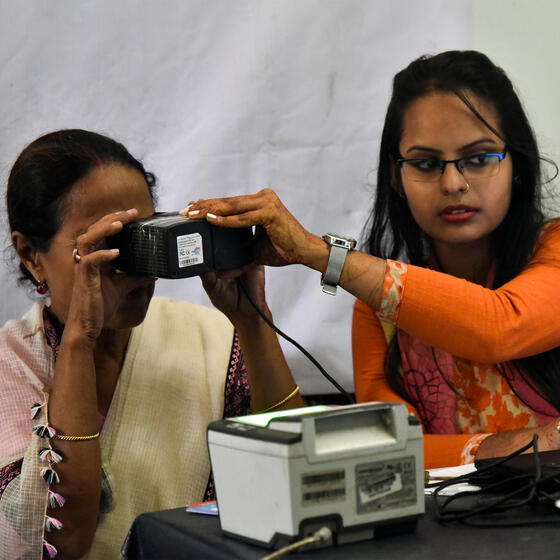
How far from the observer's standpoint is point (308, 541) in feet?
2.28

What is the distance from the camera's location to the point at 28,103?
69.1 inches

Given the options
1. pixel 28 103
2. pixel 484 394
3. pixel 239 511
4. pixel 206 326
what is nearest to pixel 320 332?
pixel 206 326

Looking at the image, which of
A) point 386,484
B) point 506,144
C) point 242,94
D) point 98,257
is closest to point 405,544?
point 386,484

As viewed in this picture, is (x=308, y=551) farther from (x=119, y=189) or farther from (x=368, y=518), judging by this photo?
(x=119, y=189)

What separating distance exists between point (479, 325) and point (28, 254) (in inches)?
29.7

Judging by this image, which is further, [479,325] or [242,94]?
[242,94]

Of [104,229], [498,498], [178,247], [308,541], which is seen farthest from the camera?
[104,229]

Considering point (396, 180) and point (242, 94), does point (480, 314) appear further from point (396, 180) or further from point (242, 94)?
point (242, 94)

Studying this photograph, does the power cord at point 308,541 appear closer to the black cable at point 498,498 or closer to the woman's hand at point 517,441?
the black cable at point 498,498

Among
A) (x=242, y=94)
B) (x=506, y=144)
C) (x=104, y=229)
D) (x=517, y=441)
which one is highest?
(x=242, y=94)

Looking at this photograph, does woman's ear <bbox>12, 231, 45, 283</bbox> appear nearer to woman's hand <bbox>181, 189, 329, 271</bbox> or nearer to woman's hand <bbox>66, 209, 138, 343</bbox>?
woman's hand <bbox>66, 209, 138, 343</bbox>

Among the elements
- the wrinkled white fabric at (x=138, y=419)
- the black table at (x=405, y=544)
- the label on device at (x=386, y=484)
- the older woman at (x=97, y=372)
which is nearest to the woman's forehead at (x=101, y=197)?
the older woman at (x=97, y=372)

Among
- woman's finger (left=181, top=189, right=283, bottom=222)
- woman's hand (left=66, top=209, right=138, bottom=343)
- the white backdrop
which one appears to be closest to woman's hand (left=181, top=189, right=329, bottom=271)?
woman's finger (left=181, top=189, right=283, bottom=222)

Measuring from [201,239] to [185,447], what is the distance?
0.47m
